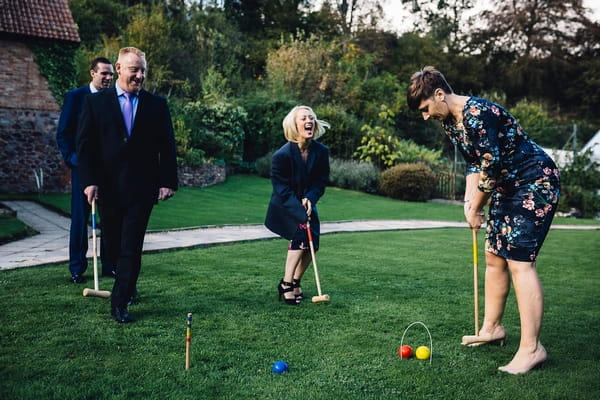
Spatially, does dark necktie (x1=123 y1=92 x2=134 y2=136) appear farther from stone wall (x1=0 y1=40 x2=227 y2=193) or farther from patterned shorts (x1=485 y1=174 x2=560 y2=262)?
stone wall (x1=0 y1=40 x2=227 y2=193)

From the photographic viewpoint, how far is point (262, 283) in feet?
17.8

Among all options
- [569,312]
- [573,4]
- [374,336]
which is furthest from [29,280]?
[573,4]

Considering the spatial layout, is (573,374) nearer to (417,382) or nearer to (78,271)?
(417,382)

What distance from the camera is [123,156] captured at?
→ 3.97 metres

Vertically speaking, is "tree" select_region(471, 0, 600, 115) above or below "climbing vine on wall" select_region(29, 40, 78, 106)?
above

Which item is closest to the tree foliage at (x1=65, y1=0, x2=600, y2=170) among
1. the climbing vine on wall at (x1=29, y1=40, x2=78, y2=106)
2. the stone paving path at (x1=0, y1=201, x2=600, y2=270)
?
the climbing vine on wall at (x1=29, y1=40, x2=78, y2=106)

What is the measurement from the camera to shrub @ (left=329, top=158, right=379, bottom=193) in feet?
63.4

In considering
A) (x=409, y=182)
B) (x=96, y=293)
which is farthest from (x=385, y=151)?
(x=96, y=293)

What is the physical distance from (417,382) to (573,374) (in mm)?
931

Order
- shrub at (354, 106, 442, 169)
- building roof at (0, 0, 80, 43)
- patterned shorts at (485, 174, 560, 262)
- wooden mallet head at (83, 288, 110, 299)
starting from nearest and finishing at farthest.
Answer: patterned shorts at (485, 174, 560, 262)
wooden mallet head at (83, 288, 110, 299)
building roof at (0, 0, 80, 43)
shrub at (354, 106, 442, 169)

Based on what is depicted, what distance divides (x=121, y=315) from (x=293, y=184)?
1.82 m

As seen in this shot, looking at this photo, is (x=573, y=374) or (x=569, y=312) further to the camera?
(x=569, y=312)

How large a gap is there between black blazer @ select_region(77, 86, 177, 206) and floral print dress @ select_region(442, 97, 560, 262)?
222 centimetres

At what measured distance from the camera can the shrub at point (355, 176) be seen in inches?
760
